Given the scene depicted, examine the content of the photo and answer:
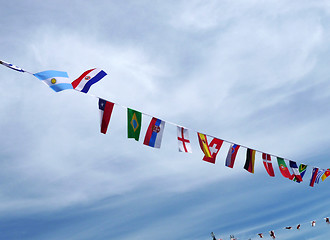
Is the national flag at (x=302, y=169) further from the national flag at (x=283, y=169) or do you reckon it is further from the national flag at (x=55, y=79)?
the national flag at (x=55, y=79)

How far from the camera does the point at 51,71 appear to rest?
10.1 m

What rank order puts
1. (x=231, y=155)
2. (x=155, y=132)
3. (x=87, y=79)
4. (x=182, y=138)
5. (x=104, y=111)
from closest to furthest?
(x=87, y=79)
(x=104, y=111)
(x=155, y=132)
(x=182, y=138)
(x=231, y=155)

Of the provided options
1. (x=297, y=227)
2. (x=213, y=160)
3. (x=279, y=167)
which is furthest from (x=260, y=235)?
(x=213, y=160)

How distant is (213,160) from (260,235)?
17422mm

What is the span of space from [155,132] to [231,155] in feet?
14.5

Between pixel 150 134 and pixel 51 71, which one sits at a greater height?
pixel 51 71

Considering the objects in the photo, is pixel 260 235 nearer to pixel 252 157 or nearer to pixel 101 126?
pixel 252 157

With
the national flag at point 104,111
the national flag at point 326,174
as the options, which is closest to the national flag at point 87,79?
the national flag at point 104,111

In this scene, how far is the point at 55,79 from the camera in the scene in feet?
33.2

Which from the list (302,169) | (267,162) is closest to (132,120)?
(267,162)

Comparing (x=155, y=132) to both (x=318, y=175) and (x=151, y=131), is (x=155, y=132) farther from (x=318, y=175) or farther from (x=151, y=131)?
(x=318, y=175)

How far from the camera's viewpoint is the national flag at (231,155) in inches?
610

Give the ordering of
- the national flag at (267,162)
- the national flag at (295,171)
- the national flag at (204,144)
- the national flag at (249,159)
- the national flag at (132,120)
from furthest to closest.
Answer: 1. the national flag at (295,171)
2. the national flag at (267,162)
3. the national flag at (249,159)
4. the national flag at (204,144)
5. the national flag at (132,120)

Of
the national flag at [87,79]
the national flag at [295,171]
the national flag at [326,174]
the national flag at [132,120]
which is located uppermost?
the national flag at [87,79]
